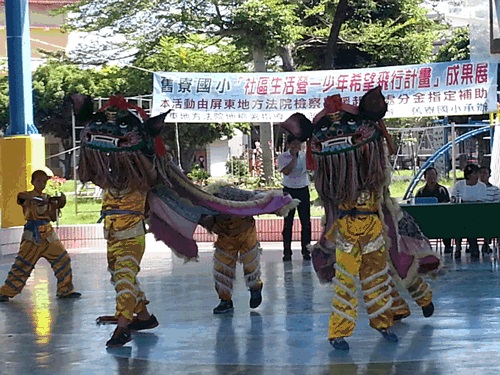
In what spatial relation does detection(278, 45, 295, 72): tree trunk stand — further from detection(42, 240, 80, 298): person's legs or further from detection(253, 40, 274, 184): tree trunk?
detection(42, 240, 80, 298): person's legs

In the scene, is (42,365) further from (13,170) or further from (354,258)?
(13,170)

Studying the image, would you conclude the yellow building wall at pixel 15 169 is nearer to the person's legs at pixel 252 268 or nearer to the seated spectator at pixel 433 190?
the seated spectator at pixel 433 190

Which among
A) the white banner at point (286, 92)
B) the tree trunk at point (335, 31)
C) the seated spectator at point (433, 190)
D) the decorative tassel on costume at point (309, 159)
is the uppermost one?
the tree trunk at point (335, 31)

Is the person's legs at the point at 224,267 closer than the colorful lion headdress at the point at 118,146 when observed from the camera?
No

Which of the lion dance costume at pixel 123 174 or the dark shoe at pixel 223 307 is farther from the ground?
the lion dance costume at pixel 123 174

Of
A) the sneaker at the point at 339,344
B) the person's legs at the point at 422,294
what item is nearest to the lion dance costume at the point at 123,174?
the sneaker at the point at 339,344

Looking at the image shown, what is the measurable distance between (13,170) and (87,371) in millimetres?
8991

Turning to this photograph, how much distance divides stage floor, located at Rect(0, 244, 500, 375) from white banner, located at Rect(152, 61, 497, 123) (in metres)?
4.65

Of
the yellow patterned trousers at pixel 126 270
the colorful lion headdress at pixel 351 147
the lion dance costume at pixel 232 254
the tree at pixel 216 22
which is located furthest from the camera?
the tree at pixel 216 22

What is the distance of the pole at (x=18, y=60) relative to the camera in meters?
14.8

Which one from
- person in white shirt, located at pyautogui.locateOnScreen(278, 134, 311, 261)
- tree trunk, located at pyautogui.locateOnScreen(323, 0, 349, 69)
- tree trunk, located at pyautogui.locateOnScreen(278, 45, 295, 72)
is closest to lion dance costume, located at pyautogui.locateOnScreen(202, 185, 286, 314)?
person in white shirt, located at pyautogui.locateOnScreen(278, 134, 311, 261)

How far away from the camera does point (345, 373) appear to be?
241 inches

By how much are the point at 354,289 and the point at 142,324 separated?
191cm

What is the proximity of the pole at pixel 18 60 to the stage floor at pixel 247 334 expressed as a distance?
14.7 ft
